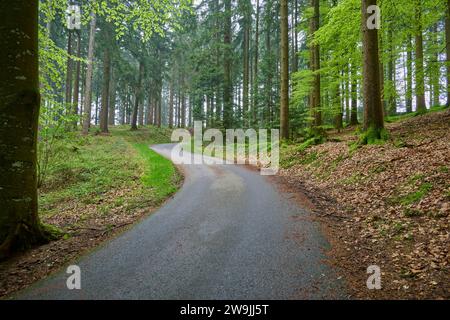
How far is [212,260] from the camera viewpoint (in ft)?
14.4

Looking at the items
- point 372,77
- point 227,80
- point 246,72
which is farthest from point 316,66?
point 246,72

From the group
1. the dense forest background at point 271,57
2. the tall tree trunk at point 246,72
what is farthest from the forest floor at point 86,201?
the tall tree trunk at point 246,72

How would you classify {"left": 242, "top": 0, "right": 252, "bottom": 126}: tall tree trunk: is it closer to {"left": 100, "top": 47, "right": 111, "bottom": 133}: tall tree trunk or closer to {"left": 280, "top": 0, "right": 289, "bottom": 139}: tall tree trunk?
{"left": 280, "top": 0, "right": 289, "bottom": 139}: tall tree trunk

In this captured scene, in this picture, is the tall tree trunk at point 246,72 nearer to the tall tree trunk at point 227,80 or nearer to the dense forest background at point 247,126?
the dense forest background at point 247,126

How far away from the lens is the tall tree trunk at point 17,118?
4.56m

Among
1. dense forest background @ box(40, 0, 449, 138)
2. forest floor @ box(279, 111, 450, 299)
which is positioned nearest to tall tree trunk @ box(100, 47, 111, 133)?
dense forest background @ box(40, 0, 449, 138)

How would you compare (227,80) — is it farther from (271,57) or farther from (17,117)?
(17,117)

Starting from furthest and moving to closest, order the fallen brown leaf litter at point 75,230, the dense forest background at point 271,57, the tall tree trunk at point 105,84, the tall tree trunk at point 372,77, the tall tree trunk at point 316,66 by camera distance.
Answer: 1. the tall tree trunk at point 105,84
2. the tall tree trunk at point 316,66
3. the tall tree trunk at point 372,77
4. the dense forest background at point 271,57
5. the fallen brown leaf litter at point 75,230

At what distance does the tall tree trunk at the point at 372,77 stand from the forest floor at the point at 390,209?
94cm

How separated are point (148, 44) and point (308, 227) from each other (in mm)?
33302

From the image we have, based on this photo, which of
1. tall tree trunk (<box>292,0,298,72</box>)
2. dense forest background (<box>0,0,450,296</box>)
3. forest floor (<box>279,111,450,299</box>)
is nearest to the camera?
forest floor (<box>279,111,450,299</box>)

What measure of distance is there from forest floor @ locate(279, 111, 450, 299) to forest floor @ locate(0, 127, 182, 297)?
4430mm

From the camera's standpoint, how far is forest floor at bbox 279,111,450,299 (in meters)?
3.73

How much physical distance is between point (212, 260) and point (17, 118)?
13.1 feet
